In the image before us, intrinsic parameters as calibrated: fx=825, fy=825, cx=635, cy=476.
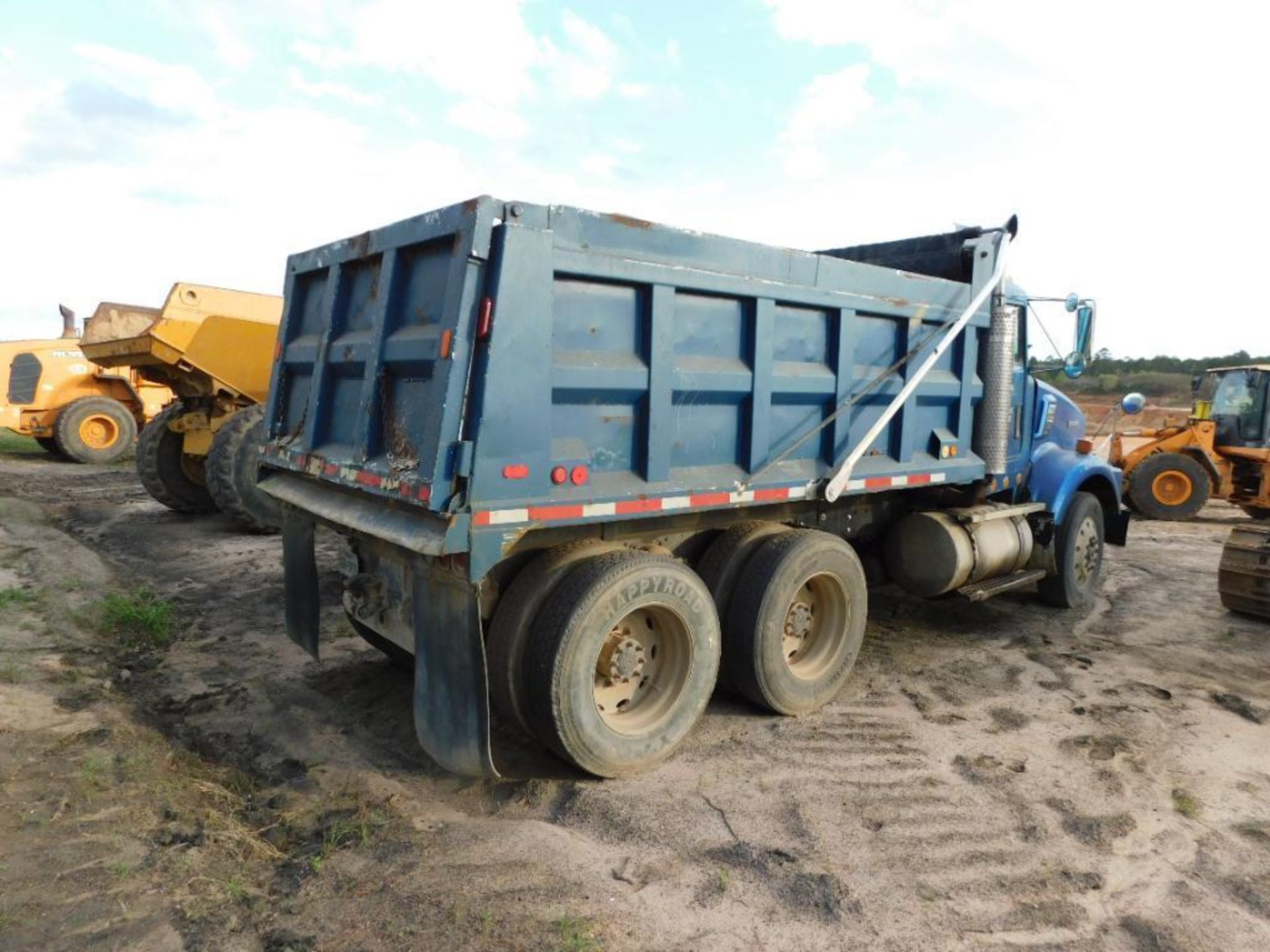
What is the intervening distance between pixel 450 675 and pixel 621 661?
0.82m

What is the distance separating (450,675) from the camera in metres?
3.47

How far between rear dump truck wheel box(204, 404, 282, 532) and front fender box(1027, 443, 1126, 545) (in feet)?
23.8

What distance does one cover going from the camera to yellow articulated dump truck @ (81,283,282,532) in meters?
8.65

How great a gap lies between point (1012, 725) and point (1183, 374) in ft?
144

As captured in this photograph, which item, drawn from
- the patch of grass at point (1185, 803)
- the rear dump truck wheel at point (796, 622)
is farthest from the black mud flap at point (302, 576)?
the patch of grass at point (1185, 803)

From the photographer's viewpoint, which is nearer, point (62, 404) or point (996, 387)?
point (996, 387)

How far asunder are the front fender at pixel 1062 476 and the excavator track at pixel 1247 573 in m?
0.99

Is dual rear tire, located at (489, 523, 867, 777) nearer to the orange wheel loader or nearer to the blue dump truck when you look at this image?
the blue dump truck

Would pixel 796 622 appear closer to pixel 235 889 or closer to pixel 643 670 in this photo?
pixel 643 670

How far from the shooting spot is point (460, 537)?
321 cm

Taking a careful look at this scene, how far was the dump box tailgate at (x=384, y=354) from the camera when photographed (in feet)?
10.6

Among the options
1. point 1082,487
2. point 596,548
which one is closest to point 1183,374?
point 1082,487

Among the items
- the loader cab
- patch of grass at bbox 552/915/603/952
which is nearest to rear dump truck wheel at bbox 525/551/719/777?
patch of grass at bbox 552/915/603/952

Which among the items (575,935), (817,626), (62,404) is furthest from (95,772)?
(62,404)
